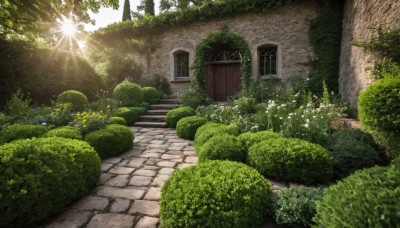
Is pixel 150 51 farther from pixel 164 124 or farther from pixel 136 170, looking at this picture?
pixel 136 170

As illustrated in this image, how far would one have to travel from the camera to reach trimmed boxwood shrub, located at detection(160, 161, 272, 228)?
184cm

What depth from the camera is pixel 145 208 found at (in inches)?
100

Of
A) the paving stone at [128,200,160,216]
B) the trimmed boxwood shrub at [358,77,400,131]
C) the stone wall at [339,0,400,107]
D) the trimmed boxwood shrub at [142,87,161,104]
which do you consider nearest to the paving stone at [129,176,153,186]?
the paving stone at [128,200,160,216]

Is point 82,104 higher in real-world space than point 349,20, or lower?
lower

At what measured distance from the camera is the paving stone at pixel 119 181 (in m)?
3.20

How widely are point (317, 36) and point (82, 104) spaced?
31.7 ft

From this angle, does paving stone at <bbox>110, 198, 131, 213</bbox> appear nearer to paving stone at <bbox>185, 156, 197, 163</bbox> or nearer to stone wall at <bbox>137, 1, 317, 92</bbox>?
paving stone at <bbox>185, 156, 197, 163</bbox>

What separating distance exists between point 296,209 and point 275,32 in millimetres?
9135

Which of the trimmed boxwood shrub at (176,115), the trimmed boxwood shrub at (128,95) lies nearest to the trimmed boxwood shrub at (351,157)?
the trimmed boxwood shrub at (176,115)

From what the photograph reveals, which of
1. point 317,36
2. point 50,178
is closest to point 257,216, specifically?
point 50,178

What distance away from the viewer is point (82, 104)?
872cm

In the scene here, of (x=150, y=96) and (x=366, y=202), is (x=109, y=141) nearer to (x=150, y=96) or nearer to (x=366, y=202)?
(x=366, y=202)

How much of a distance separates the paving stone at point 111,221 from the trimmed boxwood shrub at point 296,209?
1.47m

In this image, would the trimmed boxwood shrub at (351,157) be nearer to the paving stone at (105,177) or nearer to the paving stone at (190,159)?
the paving stone at (190,159)
